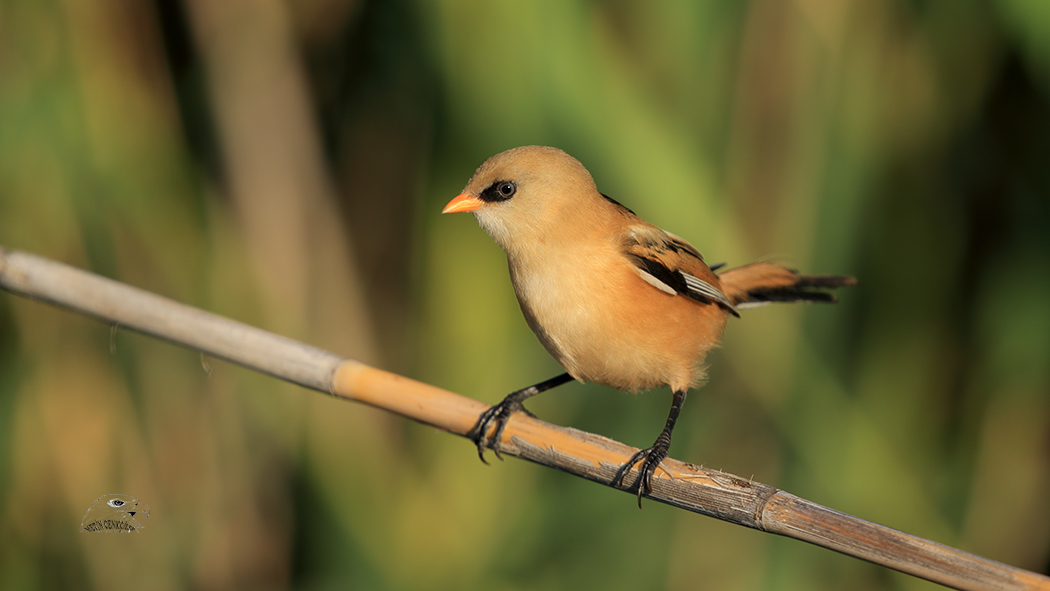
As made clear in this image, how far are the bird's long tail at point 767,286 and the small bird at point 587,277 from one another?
15 cm

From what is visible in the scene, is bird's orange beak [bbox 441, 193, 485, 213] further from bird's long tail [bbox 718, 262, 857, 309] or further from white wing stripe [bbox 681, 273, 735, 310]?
bird's long tail [bbox 718, 262, 857, 309]

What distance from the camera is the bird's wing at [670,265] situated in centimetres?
191

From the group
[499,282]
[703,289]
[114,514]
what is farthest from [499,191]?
[114,514]

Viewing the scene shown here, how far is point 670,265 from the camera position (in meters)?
2.00

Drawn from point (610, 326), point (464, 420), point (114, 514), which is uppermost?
point (610, 326)

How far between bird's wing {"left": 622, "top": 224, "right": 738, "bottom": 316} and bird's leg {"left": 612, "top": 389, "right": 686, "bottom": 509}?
0.27 m

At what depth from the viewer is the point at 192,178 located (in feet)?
9.39

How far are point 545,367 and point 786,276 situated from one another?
80 cm

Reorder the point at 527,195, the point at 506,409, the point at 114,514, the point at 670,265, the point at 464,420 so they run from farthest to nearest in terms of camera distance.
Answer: the point at 114,514, the point at 506,409, the point at 670,265, the point at 527,195, the point at 464,420

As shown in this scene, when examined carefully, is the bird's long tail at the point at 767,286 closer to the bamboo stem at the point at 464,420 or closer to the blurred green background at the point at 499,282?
the blurred green background at the point at 499,282

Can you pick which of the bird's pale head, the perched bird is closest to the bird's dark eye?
the bird's pale head

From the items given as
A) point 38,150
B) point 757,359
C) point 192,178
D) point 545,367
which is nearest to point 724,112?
point 757,359

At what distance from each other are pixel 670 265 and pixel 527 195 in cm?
47

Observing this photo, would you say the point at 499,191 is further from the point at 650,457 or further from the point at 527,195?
the point at 650,457
